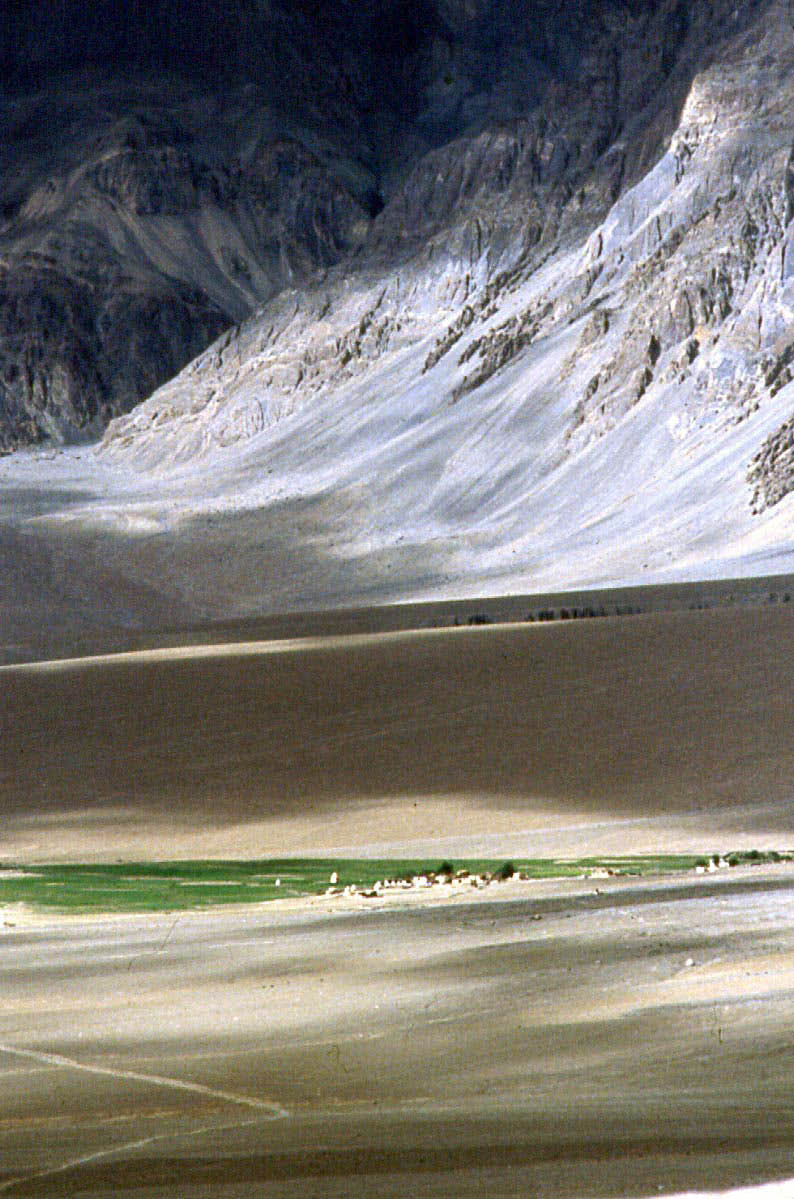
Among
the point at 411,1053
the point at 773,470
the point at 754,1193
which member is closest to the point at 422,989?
the point at 411,1053

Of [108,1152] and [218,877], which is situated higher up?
[218,877]

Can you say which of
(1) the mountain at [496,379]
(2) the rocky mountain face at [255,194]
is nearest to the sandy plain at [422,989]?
(1) the mountain at [496,379]

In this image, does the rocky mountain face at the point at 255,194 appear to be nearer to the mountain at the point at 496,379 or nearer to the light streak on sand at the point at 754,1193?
the mountain at the point at 496,379

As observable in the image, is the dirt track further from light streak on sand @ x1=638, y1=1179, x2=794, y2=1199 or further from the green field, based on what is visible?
the green field

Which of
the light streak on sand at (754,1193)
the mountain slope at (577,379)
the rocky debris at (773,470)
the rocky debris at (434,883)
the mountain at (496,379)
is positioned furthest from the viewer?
the mountain slope at (577,379)

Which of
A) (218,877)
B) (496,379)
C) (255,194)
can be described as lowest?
(218,877)

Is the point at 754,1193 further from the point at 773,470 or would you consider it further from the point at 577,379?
the point at 577,379
